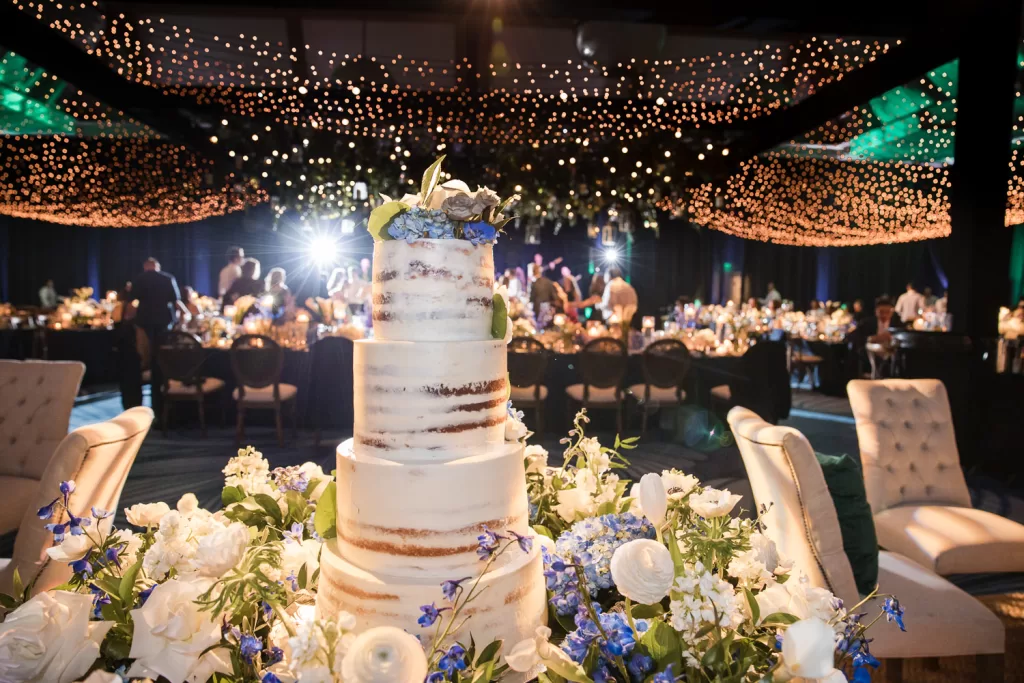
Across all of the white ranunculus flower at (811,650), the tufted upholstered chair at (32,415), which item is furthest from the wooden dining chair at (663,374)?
the white ranunculus flower at (811,650)

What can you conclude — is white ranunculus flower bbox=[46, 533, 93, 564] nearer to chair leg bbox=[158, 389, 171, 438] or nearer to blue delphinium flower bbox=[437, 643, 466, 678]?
blue delphinium flower bbox=[437, 643, 466, 678]

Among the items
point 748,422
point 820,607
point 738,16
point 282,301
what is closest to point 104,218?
point 282,301

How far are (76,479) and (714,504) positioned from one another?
168 cm

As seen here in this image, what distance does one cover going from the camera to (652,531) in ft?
4.20

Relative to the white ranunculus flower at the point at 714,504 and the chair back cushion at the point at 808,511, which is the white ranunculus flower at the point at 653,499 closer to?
the white ranunculus flower at the point at 714,504

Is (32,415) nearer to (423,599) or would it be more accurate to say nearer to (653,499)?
(423,599)

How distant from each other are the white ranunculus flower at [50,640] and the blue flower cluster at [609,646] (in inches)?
29.6


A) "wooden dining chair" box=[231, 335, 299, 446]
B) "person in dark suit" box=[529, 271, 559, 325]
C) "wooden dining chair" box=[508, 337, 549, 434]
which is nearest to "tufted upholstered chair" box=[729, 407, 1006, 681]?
"wooden dining chair" box=[508, 337, 549, 434]

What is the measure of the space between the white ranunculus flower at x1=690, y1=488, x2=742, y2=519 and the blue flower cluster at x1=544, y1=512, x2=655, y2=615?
5.0 inches

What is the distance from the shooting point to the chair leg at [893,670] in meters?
2.00

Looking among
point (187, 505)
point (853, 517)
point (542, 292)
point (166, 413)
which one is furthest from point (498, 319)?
point (542, 292)

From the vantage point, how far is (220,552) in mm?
958

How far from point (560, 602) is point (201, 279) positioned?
52.3 feet

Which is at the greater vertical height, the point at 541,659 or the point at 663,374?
the point at 541,659
